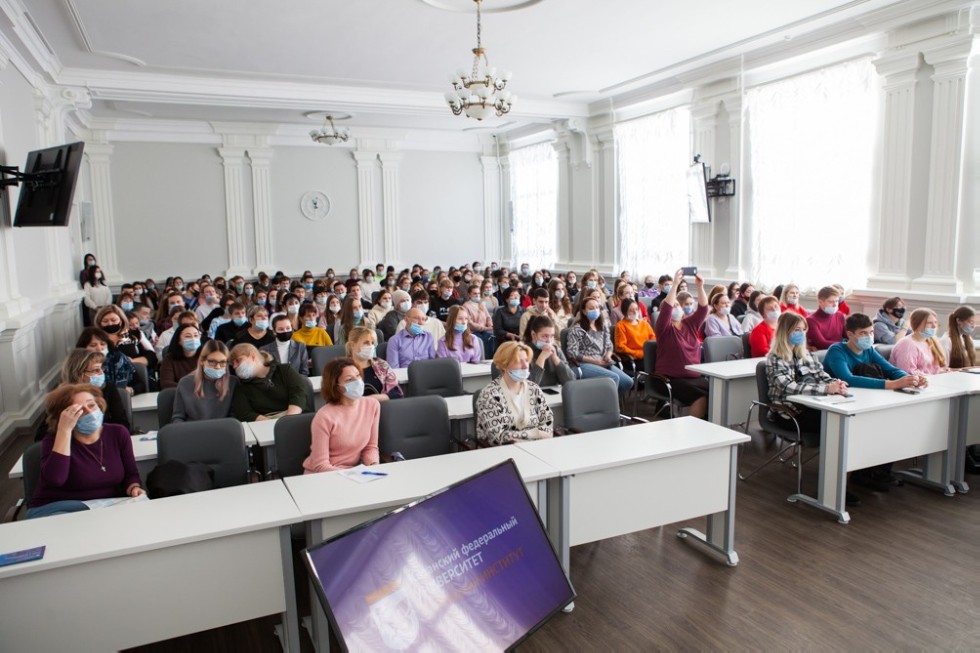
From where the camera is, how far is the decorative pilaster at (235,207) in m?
14.1

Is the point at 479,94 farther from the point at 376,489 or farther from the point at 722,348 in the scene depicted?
the point at 376,489

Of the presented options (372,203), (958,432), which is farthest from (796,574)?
(372,203)

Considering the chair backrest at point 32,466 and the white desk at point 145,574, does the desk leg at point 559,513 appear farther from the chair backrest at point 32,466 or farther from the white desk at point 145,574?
the chair backrest at point 32,466

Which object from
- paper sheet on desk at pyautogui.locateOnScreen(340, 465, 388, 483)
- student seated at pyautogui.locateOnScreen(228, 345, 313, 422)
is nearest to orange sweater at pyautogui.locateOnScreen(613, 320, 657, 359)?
student seated at pyautogui.locateOnScreen(228, 345, 313, 422)

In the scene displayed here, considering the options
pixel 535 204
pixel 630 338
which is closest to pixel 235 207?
pixel 535 204

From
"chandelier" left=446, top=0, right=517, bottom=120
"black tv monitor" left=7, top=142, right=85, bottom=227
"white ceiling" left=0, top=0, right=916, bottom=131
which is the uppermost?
"white ceiling" left=0, top=0, right=916, bottom=131

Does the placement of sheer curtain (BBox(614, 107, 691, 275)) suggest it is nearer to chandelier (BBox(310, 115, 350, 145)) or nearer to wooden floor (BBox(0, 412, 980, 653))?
chandelier (BBox(310, 115, 350, 145))

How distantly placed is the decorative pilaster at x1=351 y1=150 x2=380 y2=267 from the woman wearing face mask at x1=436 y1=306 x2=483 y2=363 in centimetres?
947

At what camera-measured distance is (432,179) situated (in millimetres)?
16062

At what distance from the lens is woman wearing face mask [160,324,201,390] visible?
5.25 metres

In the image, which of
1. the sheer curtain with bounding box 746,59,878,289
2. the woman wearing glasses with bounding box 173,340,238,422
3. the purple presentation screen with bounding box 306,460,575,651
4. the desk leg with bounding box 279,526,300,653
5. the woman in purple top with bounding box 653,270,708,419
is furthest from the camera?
the sheer curtain with bounding box 746,59,878,289

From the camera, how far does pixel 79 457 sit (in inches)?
128

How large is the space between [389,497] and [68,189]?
17.4 feet

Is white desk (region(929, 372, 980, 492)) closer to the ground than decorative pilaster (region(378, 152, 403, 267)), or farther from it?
closer to the ground
